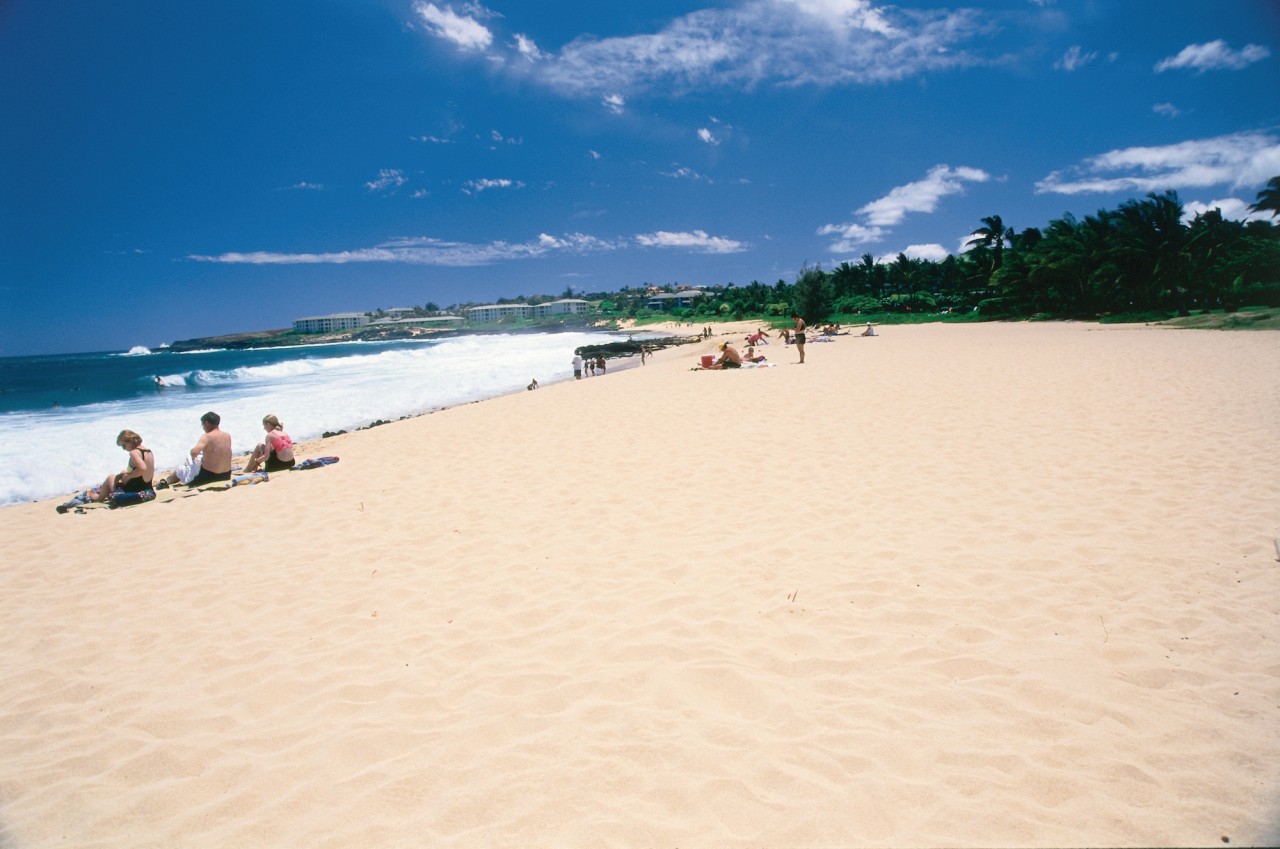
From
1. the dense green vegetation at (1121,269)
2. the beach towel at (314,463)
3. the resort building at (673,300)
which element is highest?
the resort building at (673,300)

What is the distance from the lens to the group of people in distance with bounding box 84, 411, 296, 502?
7879mm

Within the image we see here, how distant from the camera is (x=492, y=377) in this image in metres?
30.8

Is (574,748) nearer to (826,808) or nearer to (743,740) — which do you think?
(743,740)

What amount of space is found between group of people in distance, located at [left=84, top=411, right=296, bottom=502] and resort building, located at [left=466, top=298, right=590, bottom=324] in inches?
6434

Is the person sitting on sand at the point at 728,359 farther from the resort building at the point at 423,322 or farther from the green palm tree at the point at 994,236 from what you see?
the resort building at the point at 423,322

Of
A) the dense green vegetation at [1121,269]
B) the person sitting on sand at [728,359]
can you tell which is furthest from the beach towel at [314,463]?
the dense green vegetation at [1121,269]

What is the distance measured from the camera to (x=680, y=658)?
3.26 metres

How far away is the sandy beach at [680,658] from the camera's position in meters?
2.24

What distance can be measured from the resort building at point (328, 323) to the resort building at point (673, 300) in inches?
3771

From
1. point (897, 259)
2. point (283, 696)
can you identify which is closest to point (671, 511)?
point (283, 696)

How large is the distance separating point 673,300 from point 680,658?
488 ft

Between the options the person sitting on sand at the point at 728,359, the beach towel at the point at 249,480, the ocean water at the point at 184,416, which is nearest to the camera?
the beach towel at the point at 249,480

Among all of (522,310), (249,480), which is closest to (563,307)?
(522,310)

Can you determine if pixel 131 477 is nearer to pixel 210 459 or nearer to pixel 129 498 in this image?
pixel 129 498
